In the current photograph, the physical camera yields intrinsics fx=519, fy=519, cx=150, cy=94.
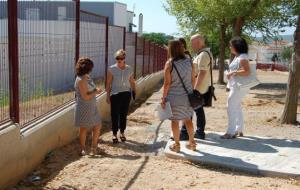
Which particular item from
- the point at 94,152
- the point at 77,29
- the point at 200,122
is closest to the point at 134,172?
the point at 94,152

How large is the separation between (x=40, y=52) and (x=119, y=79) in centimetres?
165

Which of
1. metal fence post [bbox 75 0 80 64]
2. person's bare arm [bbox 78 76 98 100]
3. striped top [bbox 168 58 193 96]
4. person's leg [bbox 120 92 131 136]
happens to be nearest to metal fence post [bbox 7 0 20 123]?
person's bare arm [bbox 78 76 98 100]

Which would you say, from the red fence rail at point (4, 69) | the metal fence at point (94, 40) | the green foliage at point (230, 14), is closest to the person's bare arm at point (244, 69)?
the metal fence at point (94, 40)

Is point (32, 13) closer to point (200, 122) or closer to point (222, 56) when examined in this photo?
point (200, 122)

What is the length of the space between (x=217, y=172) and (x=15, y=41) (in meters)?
2.98

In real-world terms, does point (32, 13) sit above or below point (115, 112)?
above

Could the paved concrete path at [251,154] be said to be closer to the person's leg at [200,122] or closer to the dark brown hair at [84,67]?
the person's leg at [200,122]

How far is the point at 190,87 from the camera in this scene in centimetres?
722

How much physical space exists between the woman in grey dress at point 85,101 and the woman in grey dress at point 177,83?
40.6 inches

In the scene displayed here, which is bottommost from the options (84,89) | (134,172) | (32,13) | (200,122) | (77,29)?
(134,172)

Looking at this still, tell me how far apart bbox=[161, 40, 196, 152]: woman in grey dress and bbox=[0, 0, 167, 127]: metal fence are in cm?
177

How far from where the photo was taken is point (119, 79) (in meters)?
8.41

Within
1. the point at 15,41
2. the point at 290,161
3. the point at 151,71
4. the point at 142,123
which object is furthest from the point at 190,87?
the point at 151,71

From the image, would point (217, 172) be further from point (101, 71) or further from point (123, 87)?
point (101, 71)
